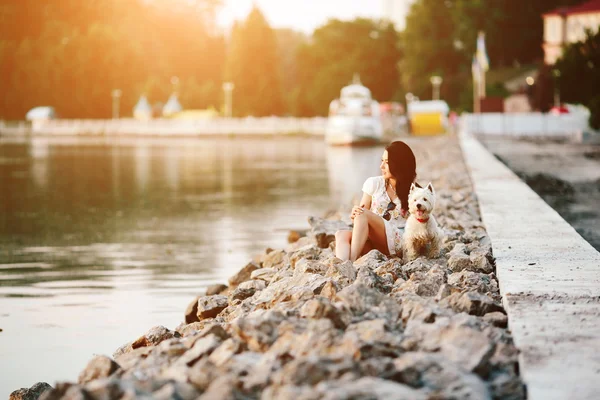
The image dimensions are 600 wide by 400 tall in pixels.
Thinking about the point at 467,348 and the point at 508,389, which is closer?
the point at 508,389

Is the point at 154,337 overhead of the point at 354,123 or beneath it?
beneath

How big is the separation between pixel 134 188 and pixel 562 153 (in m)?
14.5

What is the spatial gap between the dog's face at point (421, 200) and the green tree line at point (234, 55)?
241 ft

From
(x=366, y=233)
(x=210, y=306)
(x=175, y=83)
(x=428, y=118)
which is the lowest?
(x=210, y=306)

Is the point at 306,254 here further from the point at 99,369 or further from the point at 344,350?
the point at 344,350

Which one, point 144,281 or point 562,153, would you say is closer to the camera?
point 144,281

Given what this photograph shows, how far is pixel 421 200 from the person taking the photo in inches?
316

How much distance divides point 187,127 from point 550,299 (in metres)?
84.6

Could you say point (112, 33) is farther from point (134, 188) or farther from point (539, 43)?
point (134, 188)

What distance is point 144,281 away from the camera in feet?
40.8

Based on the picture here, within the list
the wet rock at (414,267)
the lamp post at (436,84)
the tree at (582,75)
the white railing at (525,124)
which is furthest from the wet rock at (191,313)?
the lamp post at (436,84)

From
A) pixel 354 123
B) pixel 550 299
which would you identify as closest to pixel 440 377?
pixel 550 299

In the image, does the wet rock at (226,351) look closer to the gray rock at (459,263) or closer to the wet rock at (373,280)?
the wet rock at (373,280)

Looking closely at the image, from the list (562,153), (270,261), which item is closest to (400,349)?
(270,261)
